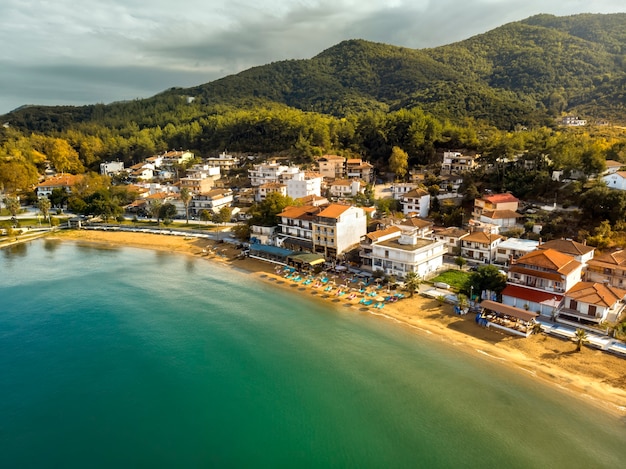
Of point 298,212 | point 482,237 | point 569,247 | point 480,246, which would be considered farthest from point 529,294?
point 298,212

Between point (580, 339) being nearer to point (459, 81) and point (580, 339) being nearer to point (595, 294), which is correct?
point (595, 294)

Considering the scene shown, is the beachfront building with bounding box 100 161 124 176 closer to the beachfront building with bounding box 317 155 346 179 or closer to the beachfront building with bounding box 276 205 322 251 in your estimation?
the beachfront building with bounding box 317 155 346 179

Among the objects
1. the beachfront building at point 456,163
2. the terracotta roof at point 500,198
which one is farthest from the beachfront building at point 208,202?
the terracotta roof at point 500,198

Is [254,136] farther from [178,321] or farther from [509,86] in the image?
[509,86]

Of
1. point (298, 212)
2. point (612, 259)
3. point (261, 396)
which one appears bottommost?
point (261, 396)

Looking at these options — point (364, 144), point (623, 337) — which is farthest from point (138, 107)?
point (623, 337)

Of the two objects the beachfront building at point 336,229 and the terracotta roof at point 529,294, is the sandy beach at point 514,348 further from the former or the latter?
the beachfront building at point 336,229
